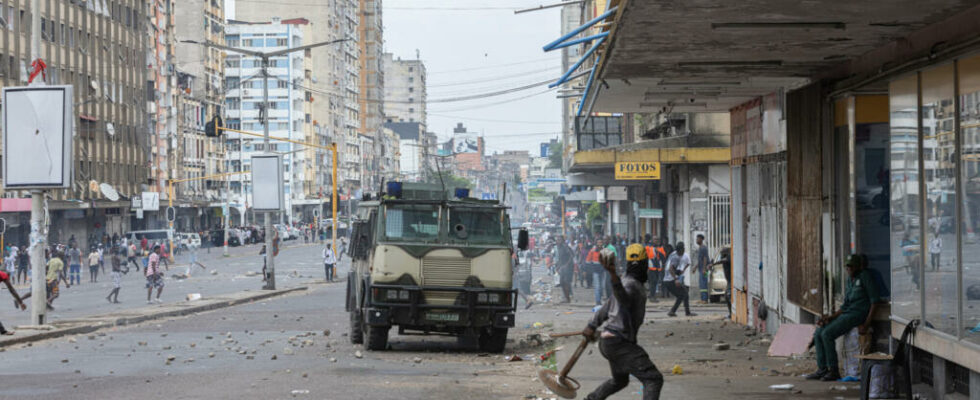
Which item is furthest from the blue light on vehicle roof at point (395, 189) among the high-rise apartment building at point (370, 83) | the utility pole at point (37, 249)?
the high-rise apartment building at point (370, 83)

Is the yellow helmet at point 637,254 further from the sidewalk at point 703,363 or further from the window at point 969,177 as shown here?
the sidewalk at point 703,363

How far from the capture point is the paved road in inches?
1298

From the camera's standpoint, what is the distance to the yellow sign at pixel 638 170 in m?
33.4

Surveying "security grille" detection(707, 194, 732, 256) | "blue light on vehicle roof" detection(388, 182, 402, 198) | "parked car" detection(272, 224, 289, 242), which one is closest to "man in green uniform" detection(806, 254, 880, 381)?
"blue light on vehicle roof" detection(388, 182, 402, 198)

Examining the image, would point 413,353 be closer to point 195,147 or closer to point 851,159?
point 851,159

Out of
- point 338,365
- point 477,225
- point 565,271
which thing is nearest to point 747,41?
point 477,225

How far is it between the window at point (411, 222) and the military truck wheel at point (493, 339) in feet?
5.37

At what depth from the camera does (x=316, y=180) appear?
140500mm

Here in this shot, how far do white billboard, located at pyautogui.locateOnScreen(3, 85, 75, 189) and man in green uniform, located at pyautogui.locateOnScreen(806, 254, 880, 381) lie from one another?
14362mm

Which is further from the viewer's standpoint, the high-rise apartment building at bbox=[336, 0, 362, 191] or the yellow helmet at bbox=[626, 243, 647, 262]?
the high-rise apartment building at bbox=[336, 0, 362, 191]

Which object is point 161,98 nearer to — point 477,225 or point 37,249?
point 37,249

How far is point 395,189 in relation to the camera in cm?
1822

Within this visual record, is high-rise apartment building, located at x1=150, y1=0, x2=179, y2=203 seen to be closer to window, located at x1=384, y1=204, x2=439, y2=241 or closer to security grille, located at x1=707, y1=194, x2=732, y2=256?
security grille, located at x1=707, y1=194, x2=732, y2=256

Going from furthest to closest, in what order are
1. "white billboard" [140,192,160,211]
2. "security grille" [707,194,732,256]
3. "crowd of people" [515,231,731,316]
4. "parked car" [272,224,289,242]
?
"parked car" [272,224,289,242] → "white billboard" [140,192,160,211] → "security grille" [707,194,732,256] → "crowd of people" [515,231,731,316]
